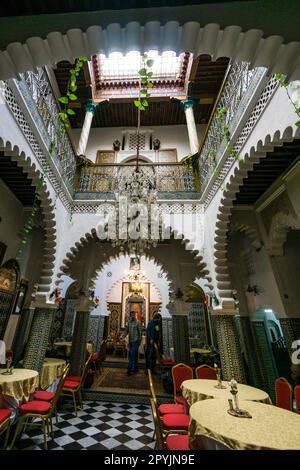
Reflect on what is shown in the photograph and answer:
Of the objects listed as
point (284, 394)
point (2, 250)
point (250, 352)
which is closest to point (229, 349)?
point (284, 394)

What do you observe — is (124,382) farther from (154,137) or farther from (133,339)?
(154,137)

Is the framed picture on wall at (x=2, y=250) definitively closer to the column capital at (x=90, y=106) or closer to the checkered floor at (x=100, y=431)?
the checkered floor at (x=100, y=431)

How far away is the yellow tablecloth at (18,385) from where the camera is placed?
11.3ft

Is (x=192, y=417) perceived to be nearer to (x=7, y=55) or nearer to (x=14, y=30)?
(x=7, y=55)

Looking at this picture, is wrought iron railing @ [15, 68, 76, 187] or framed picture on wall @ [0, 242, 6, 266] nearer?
wrought iron railing @ [15, 68, 76, 187]

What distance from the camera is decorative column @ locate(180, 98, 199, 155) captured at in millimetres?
6266

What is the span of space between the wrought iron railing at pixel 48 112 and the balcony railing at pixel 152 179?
0.55 m

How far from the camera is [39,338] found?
16.3ft

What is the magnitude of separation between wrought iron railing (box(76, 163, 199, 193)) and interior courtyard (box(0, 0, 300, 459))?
1.5 inches

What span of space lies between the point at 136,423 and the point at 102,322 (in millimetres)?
7265

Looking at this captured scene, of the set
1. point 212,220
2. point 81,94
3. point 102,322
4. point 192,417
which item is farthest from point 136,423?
point 81,94

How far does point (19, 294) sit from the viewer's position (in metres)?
6.14

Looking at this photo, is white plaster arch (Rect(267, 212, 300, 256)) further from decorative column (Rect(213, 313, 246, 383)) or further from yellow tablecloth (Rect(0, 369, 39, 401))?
yellow tablecloth (Rect(0, 369, 39, 401))

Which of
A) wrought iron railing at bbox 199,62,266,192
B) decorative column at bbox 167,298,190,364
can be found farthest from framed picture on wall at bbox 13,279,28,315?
wrought iron railing at bbox 199,62,266,192
